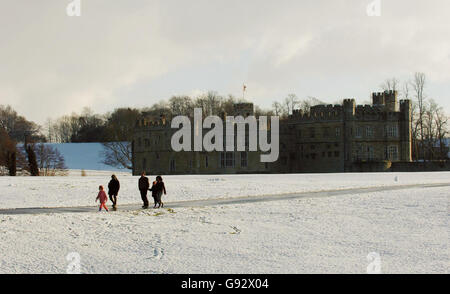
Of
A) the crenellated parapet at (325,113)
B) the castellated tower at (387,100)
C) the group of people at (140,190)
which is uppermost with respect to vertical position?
the castellated tower at (387,100)

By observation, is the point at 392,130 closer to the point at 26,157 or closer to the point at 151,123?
the point at 151,123

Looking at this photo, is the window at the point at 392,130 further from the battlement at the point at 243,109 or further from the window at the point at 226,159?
the window at the point at 226,159

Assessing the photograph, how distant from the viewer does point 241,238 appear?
16.5 m

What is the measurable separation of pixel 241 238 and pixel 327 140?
1953 inches

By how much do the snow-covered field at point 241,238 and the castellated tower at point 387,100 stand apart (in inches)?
1668

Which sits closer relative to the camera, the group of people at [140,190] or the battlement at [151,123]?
the group of people at [140,190]

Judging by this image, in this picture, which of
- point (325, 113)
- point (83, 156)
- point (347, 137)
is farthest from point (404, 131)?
point (83, 156)

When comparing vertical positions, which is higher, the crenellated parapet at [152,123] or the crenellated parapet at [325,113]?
the crenellated parapet at [325,113]

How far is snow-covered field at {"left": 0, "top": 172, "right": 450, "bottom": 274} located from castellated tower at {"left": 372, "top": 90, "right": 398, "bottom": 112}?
42.4 metres

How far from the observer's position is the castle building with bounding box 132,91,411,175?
2515 inches

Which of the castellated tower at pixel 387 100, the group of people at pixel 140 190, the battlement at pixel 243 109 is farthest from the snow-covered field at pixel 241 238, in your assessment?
the castellated tower at pixel 387 100

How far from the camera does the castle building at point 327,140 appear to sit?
2515 inches

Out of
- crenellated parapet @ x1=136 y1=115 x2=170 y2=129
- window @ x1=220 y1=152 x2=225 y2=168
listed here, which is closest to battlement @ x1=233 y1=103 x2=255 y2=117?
window @ x1=220 y1=152 x2=225 y2=168

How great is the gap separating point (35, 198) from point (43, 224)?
1046cm
